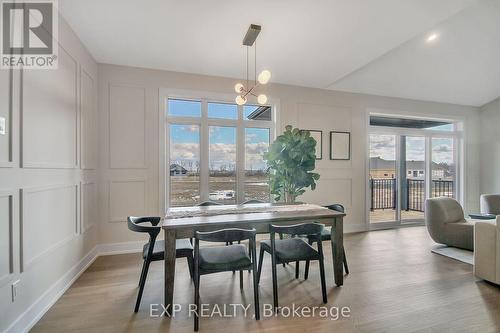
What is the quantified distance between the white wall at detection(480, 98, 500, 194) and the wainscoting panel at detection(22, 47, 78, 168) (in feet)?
26.7

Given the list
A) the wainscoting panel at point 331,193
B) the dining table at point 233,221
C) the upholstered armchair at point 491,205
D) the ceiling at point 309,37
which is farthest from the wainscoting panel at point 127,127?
the upholstered armchair at point 491,205

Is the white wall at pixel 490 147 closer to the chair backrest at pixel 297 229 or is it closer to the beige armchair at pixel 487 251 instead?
the beige armchair at pixel 487 251

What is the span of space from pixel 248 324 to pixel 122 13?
3280 millimetres

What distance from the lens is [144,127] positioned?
3596 millimetres

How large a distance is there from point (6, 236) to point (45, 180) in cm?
60

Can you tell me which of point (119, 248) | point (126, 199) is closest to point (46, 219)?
point (126, 199)

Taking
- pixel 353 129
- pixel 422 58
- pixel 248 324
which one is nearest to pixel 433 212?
pixel 353 129

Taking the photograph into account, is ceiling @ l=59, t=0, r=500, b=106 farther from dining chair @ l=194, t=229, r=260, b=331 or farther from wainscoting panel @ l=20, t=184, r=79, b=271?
dining chair @ l=194, t=229, r=260, b=331

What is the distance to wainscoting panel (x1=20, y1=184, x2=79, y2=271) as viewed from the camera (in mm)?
1823

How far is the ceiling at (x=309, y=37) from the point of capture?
256cm

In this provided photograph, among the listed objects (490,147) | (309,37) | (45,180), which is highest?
(309,37)

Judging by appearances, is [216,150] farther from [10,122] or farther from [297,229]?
[10,122]

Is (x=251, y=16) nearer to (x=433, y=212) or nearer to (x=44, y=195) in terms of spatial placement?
(x=44, y=195)

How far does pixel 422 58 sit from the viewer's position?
158 inches
